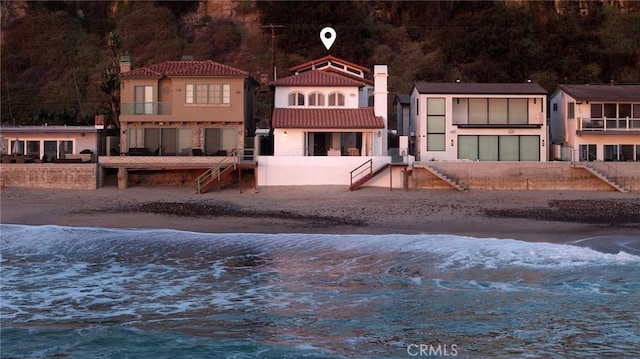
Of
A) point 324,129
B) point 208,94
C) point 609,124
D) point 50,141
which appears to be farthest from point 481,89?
point 50,141

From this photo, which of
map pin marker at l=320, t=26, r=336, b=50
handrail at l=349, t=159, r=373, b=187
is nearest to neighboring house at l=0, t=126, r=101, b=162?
handrail at l=349, t=159, r=373, b=187

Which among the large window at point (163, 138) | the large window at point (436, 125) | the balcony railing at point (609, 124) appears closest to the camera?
the large window at point (163, 138)

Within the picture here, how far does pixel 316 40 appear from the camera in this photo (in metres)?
70.4

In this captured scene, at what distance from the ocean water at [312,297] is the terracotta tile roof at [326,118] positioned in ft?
39.2

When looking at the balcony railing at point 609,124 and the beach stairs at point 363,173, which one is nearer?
the beach stairs at point 363,173

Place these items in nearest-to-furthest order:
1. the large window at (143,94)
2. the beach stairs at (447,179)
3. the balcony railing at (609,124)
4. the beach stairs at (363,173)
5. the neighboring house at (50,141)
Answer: the beach stairs at (447,179), the beach stairs at (363,173), the large window at (143,94), the neighboring house at (50,141), the balcony railing at (609,124)

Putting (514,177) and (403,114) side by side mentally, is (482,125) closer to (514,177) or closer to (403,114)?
(514,177)

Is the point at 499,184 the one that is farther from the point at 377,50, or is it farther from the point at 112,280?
the point at 377,50

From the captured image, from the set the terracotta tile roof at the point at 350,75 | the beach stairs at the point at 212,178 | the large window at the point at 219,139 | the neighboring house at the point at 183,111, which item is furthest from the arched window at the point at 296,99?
the beach stairs at the point at 212,178

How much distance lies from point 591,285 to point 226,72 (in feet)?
74.1

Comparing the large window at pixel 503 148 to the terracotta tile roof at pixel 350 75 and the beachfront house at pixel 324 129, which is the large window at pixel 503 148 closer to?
the beachfront house at pixel 324 129

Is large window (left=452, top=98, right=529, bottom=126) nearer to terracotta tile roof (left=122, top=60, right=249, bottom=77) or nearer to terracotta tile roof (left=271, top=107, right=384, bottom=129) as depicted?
terracotta tile roof (left=271, top=107, right=384, bottom=129)

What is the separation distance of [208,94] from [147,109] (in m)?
2.94

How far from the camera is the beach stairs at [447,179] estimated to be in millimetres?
34391
